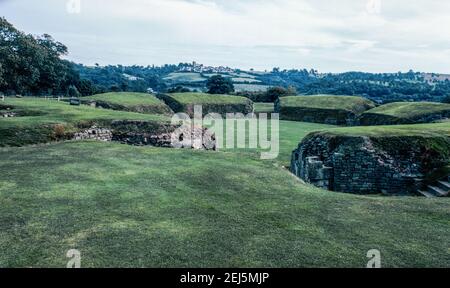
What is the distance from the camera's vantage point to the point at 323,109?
6544 cm

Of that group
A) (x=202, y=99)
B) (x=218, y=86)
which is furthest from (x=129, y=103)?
(x=218, y=86)

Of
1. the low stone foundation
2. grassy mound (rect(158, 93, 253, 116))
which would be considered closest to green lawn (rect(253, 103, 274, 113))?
grassy mound (rect(158, 93, 253, 116))

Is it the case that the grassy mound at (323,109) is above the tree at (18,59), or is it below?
below

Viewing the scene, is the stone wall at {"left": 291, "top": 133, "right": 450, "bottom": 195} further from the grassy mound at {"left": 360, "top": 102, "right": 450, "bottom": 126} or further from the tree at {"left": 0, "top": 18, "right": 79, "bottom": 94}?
the tree at {"left": 0, "top": 18, "right": 79, "bottom": 94}

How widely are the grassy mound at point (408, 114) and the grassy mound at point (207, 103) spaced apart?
941 inches

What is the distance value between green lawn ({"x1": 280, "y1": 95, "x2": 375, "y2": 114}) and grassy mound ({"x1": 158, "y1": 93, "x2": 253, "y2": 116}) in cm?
792

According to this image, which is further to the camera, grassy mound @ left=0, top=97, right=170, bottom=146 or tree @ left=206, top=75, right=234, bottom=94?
tree @ left=206, top=75, right=234, bottom=94

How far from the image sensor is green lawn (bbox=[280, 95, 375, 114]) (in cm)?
6600

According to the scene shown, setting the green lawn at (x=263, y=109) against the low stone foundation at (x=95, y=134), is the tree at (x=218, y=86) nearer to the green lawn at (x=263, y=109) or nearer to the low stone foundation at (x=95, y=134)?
the green lawn at (x=263, y=109)

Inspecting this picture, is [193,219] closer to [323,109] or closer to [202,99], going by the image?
[323,109]

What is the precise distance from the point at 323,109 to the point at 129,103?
32.7m

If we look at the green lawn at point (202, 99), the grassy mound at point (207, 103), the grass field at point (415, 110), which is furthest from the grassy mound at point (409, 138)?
the green lawn at point (202, 99)

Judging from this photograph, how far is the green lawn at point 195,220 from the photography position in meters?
7.34
